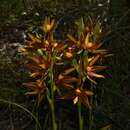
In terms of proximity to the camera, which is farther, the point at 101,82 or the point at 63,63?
the point at 101,82

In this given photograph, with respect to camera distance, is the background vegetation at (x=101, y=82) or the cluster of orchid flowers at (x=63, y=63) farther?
the background vegetation at (x=101, y=82)

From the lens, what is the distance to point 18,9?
4762 millimetres

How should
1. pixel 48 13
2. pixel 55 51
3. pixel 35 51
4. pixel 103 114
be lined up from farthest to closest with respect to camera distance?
pixel 48 13, pixel 103 114, pixel 35 51, pixel 55 51

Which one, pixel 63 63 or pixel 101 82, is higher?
pixel 63 63

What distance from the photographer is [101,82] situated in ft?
9.77

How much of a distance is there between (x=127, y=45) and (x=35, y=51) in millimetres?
804

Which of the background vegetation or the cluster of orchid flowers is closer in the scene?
the cluster of orchid flowers

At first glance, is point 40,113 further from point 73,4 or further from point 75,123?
point 73,4

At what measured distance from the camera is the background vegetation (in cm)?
277

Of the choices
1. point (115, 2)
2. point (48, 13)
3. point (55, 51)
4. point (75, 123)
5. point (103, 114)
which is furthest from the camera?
point (48, 13)

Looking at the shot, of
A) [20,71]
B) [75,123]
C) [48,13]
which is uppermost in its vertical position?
[48,13]

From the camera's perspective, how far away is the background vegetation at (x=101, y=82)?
109 inches

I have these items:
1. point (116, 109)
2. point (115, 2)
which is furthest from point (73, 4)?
point (116, 109)

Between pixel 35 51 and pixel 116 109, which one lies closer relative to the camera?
pixel 35 51
